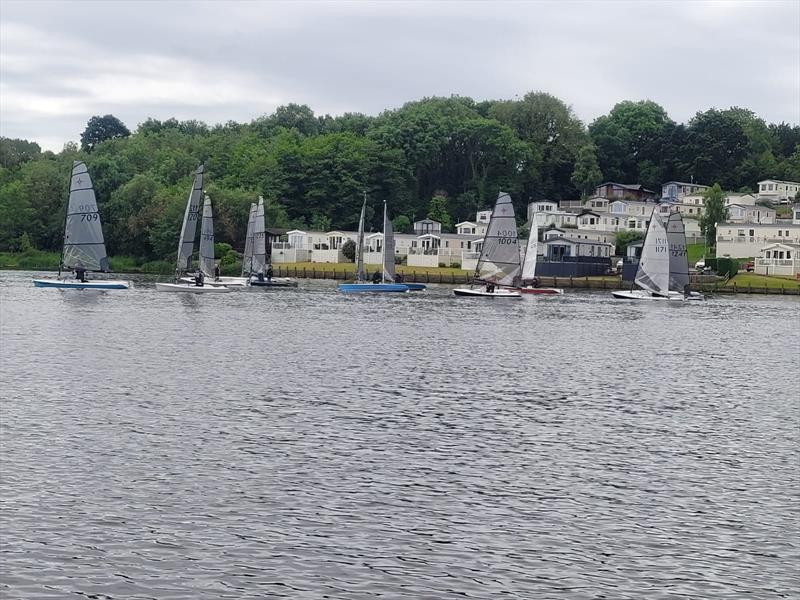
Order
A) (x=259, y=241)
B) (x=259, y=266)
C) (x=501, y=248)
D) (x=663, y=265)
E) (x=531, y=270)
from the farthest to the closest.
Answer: (x=531, y=270) → (x=259, y=266) → (x=259, y=241) → (x=663, y=265) → (x=501, y=248)

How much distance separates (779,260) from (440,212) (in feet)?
193

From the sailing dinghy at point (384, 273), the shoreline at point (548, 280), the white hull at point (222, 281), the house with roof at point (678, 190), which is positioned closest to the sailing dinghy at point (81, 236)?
the white hull at point (222, 281)

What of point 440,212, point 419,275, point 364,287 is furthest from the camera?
point 440,212

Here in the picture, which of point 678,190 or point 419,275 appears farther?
point 678,190

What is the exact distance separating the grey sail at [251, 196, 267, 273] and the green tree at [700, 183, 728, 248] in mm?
70662

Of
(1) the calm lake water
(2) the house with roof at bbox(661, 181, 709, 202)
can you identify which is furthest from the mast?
(2) the house with roof at bbox(661, 181, 709, 202)

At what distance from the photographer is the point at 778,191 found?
184m

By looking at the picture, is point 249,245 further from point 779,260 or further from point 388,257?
point 779,260

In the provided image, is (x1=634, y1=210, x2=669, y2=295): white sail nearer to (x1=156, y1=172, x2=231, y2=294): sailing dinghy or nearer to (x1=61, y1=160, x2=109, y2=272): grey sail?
(x1=156, y1=172, x2=231, y2=294): sailing dinghy

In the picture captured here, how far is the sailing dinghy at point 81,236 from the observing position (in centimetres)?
8981

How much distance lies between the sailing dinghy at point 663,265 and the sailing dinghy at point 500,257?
1212 centimetres

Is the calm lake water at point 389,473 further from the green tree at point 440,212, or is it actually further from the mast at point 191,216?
the green tree at point 440,212

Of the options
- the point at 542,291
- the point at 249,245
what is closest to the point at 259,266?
the point at 249,245

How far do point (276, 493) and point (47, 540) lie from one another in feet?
18.0
